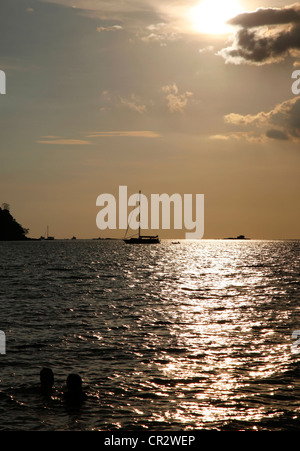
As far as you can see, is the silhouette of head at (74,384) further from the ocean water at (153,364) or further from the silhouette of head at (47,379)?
the silhouette of head at (47,379)

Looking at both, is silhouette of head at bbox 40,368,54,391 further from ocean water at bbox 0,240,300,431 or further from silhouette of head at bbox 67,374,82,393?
silhouette of head at bbox 67,374,82,393

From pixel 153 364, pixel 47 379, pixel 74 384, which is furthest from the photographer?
pixel 153 364

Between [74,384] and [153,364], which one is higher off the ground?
[74,384]

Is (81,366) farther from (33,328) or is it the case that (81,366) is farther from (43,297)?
(43,297)

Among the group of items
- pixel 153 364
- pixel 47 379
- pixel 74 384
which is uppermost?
pixel 74 384

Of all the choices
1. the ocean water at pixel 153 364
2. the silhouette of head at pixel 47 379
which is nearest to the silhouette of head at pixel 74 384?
the ocean water at pixel 153 364

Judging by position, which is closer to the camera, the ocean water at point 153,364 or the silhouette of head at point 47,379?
the ocean water at point 153,364

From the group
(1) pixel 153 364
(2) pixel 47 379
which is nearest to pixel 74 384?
(2) pixel 47 379

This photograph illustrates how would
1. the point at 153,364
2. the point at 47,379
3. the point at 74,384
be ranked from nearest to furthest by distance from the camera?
the point at 74,384 → the point at 47,379 → the point at 153,364

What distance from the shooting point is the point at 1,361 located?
27953 millimetres

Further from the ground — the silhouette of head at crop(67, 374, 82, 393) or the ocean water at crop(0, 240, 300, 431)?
the silhouette of head at crop(67, 374, 82, 393)

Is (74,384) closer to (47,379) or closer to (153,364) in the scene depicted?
(47,379)

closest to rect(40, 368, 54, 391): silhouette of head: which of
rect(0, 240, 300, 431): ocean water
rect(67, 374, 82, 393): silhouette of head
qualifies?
rect(0, 240, 300, 431): ocean water
